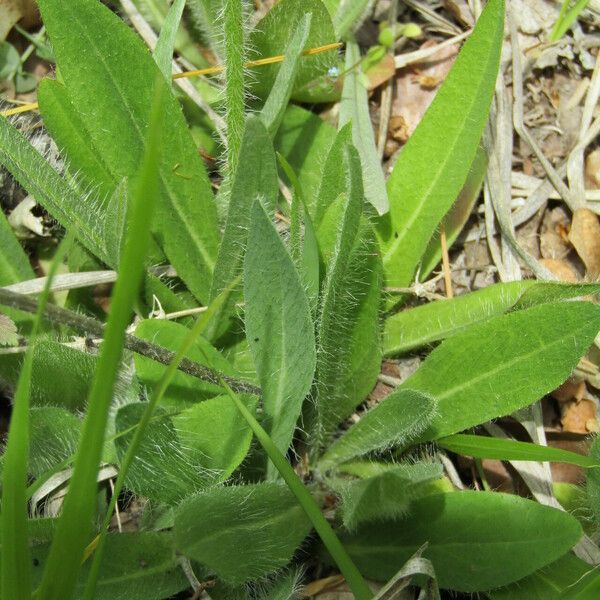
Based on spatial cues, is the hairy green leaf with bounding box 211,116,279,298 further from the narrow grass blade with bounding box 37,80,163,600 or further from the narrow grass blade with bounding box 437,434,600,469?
the narrow grass blade with bounding box 437,434,600,469

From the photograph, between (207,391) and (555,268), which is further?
(555,268)

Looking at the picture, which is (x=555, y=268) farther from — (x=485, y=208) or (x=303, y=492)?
(x=303, y=492)

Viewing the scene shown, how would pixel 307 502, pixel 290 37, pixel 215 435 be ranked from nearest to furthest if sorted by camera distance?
1. pixel 307 502
2. pixel 215 435
3. pixel 290 37

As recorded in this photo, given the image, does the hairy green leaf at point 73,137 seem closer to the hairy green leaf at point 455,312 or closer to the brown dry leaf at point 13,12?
the brown dry leaf at point 13,12

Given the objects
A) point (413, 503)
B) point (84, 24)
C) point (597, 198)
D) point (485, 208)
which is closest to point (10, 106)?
point (84, 24)

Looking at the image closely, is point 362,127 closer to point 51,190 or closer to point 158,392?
point 51,190

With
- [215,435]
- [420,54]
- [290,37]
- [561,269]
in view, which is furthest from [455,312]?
[420,54]

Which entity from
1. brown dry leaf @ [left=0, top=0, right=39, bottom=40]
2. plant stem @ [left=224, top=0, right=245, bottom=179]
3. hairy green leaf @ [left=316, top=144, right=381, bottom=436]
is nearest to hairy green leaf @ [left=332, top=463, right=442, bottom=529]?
hairy green leaf @ [left=316, top=144, right=381, bottom=436]
